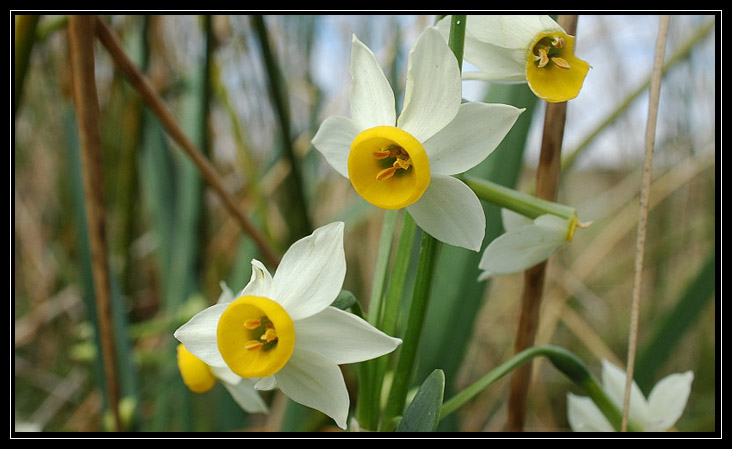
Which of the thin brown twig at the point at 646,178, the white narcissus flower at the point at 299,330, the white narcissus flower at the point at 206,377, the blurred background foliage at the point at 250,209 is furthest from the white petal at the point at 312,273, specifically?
the blurred background foliage at the point at 250,209

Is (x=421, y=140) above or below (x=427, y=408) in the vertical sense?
above

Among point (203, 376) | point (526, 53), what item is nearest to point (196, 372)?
point (203, 376)

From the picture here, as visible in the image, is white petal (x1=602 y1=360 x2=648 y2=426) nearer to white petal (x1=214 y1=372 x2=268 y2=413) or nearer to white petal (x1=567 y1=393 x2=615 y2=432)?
white petal (x1=567 y1=393 x2=615 y2=432)

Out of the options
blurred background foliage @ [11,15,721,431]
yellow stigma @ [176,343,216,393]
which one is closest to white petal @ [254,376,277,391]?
yellow stigma @ [176,343,216,393]

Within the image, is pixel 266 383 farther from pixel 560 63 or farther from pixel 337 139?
pixel 560 63

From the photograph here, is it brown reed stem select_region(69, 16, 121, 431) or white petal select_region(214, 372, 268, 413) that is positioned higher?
brown reed stem select_region(69, 16, 121, 431)

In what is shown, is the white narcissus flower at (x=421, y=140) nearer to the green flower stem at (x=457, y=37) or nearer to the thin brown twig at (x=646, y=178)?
the green flower stem at (x=457, y=37)
